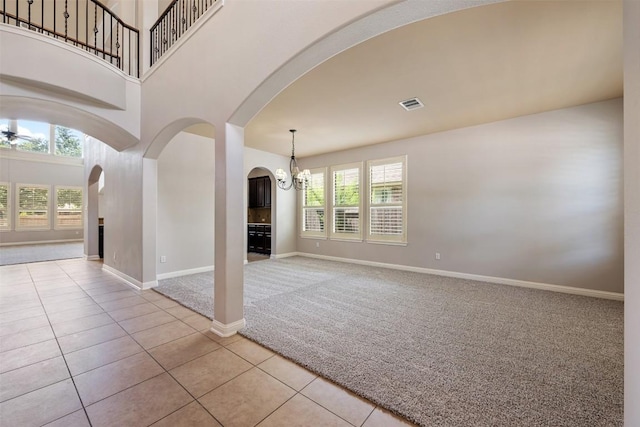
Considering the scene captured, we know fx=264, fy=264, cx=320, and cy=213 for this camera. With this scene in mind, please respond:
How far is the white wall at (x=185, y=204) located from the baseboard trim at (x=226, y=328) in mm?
2814

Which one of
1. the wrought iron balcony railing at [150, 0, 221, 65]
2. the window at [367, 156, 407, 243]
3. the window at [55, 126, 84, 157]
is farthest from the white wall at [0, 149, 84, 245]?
the window at [367, 156, 407, 243]

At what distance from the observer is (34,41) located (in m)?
3.14

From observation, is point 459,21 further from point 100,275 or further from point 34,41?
point 100,275

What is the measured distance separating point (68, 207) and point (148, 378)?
12422 mm

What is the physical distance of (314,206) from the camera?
743 centimetres

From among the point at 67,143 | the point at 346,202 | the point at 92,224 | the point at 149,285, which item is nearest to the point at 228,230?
the point at 149,285

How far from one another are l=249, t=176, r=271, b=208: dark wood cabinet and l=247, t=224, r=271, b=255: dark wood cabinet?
2.32 feet

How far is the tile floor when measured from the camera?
5.38 ft

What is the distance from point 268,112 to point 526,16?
10.8ft

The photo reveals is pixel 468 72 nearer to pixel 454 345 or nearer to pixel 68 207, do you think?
pixel 454 345

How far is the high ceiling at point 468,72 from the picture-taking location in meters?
2.26

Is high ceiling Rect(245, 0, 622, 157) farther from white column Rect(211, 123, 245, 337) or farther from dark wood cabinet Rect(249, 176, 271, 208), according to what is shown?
dark wood cabinet Rect(249, 176, 271, 208)

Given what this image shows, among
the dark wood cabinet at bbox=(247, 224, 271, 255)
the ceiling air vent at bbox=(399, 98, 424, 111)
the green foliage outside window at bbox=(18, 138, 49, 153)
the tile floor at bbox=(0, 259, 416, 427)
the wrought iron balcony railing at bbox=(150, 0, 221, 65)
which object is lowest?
the tile floor at bbox=(0, 259, 416, 427)

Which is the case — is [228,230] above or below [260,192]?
below
